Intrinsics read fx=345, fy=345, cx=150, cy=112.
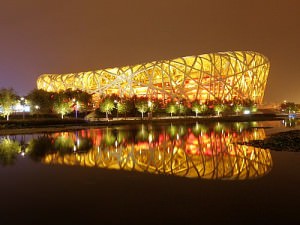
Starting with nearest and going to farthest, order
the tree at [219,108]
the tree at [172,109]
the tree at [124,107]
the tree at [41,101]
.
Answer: the tree at [41,101], the tree at [124,107], the tree at [172,109], the tree at [219,108]

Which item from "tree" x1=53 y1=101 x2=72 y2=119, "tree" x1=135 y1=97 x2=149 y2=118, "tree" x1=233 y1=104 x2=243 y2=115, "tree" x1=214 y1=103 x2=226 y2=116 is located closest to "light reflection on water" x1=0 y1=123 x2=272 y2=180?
"tree" x1=53 y1=101 x2=72 y2=119

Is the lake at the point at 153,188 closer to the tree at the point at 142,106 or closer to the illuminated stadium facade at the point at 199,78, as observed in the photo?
the tree at the point at 142,106

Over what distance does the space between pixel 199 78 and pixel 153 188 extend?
3392 inches

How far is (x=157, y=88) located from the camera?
3807 inches

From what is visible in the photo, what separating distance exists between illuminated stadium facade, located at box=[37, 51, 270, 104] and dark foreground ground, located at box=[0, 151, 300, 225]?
3225 inches

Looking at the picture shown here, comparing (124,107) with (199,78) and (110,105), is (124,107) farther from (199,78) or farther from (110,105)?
(199,78)

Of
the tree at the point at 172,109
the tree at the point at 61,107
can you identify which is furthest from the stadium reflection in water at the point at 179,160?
the tree at the point at 172,109

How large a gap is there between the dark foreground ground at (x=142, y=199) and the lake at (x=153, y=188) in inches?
0.8

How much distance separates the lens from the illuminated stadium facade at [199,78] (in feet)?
310

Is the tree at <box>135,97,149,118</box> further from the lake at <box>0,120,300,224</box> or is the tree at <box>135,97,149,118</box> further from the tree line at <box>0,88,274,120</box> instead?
the lake at <box>0,120,300,224</box>

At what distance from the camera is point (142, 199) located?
8.86 m

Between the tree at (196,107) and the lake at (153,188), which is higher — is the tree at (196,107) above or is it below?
above

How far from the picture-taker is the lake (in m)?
7.54

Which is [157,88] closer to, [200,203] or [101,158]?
[101,158]
